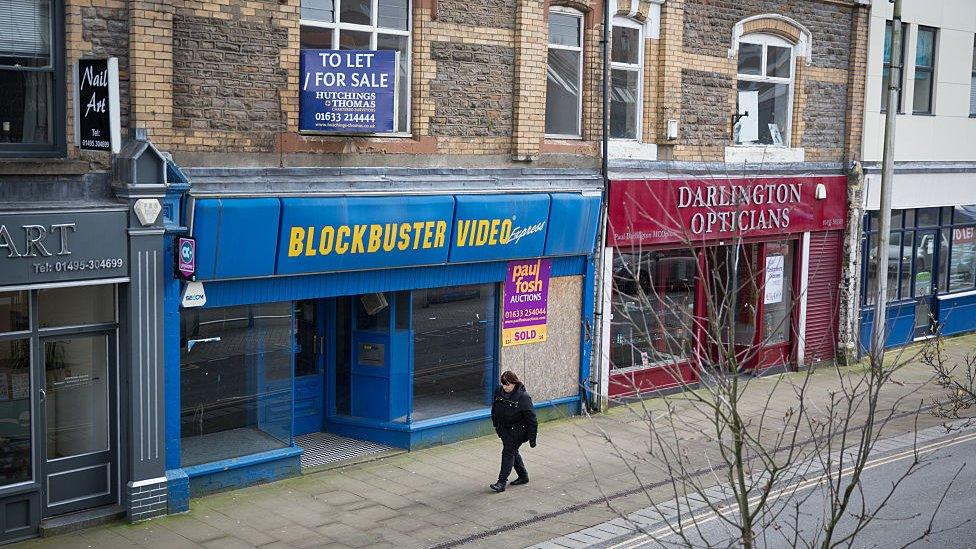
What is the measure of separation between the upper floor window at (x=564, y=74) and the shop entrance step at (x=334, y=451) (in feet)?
17.7

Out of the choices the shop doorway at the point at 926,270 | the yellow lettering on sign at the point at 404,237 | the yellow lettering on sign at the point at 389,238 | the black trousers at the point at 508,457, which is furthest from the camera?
the shop doorway at the point at 926,270

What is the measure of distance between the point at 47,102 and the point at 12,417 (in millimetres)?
3207

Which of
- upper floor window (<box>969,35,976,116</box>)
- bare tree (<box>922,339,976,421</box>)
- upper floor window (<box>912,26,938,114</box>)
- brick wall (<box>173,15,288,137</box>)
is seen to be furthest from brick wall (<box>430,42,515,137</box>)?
upper floor window (<box>969,35,976,116</box>)

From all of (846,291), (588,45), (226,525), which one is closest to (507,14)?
(588,45)

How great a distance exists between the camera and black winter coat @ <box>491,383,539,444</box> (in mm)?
12820

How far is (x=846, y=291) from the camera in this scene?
70.9 feet

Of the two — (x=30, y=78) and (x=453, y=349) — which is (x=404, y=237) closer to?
(x=453, y=349)

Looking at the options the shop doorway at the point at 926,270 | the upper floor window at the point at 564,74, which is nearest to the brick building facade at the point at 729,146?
the upper floor window at the point at 564,74

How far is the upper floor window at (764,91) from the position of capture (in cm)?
1964

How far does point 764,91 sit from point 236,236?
37.9ft

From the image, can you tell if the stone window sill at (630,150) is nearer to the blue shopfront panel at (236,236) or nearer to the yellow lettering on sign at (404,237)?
the yellow lettering on sign at (404,237)

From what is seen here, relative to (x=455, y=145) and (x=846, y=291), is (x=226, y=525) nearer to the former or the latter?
(x=455, y=145)

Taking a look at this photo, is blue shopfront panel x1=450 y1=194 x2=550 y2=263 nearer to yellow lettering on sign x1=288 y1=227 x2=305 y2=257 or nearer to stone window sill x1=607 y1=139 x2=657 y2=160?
stone window sill x1=607 y1=139 x2=657 y2=160

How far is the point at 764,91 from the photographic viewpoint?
20125 millimetres
